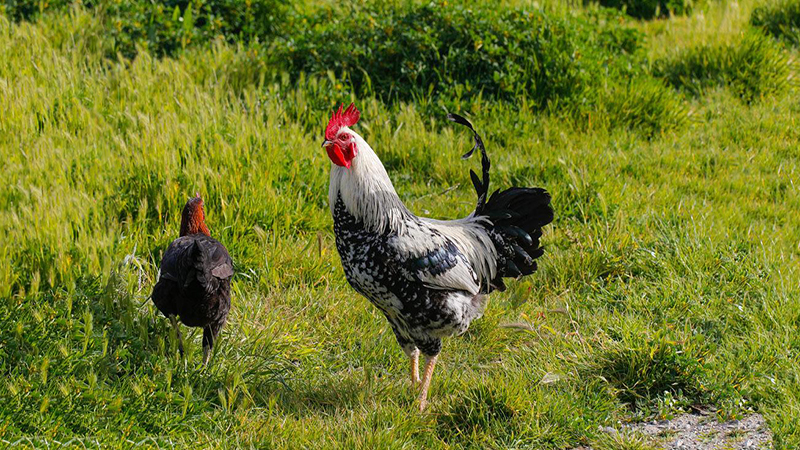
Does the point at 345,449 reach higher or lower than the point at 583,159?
lower

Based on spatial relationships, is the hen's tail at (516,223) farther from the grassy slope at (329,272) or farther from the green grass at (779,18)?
the green grass at (779,18)

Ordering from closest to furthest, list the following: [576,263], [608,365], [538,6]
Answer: [608,365] → [576,263] → [538,6]

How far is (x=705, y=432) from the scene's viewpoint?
12.4 feet

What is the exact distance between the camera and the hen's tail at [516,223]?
4117 mm

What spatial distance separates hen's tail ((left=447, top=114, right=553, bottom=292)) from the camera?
4117 mm

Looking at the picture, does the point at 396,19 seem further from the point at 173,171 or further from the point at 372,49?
the point at 173,171

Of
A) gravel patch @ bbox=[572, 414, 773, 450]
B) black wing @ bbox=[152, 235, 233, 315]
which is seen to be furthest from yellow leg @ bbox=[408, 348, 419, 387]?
black wing @ bbox=[152, 235, 233, 315]

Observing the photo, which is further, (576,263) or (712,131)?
(712,131)

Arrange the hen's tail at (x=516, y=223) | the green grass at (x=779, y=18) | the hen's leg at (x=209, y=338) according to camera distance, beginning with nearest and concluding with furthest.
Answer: the hen's leg at (x=209, y=338), the hen's tail at (x=516, y=223), the green grass at (x=779, y=18)

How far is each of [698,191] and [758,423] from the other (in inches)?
92.4

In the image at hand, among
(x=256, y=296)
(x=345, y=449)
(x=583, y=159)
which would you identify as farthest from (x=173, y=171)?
(x=583, y=159)

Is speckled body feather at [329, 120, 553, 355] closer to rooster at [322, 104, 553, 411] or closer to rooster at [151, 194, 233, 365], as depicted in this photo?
rooster at [322, 104, 553, 411]

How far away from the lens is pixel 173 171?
4.98m

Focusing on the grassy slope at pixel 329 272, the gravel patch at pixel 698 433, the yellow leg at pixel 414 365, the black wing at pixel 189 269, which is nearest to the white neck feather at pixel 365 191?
the black wing at pixel 189 269
